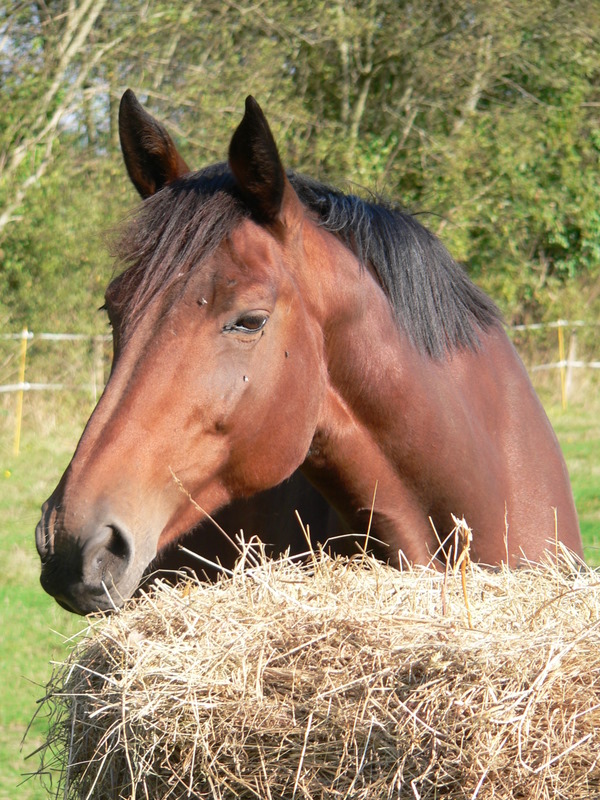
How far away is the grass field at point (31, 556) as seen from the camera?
15.6 ft

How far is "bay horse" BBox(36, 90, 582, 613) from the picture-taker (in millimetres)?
2240

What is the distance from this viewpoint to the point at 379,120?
15.7m

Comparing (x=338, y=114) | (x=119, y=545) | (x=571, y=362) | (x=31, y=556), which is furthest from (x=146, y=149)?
(x=571, y=362)

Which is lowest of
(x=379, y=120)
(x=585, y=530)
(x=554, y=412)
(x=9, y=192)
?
(x=554, y=412)

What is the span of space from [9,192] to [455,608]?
1121cm

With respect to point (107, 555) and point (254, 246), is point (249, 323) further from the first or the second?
point (107, 555)

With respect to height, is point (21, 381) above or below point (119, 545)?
below

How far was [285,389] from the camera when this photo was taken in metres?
2.49

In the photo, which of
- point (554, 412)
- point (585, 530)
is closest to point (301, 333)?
point (585, 530)

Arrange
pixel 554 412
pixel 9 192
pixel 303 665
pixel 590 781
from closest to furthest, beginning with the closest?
pixel 590 781
pixel 303 665
pixel 9 192
pixel 554 412

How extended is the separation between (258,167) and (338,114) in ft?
44.9

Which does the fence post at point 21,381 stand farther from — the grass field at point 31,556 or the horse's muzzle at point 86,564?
the horse's muzzle at point 86,564

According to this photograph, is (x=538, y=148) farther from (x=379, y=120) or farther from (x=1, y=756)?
(x=1, y=756)

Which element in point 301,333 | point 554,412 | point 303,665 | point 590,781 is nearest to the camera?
point 590,781
